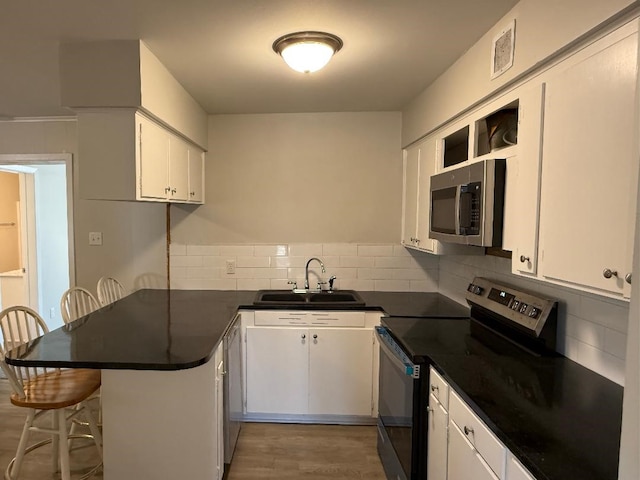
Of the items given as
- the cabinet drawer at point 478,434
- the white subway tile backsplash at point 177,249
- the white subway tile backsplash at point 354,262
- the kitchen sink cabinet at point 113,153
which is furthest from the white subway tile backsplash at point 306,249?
the cabinet drawer at point 478,434

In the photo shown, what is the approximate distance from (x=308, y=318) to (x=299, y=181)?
1182 millimetres

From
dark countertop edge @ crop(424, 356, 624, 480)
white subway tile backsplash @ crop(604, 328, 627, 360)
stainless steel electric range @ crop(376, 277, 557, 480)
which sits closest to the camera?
dark countertop edge @ crop(424, 356, 624, 480)

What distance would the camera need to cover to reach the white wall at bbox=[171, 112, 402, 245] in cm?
337

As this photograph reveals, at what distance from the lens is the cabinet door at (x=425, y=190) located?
2.68 m

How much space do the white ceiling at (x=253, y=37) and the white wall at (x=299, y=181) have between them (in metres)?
0.51

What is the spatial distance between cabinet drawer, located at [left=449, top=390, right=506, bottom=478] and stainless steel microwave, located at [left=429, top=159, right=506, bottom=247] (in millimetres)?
695

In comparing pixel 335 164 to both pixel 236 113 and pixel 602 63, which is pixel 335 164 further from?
pixel 602 63

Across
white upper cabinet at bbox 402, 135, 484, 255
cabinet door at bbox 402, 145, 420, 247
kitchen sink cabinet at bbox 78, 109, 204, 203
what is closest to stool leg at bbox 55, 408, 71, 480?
kitchen sink cabinet at bbox 78, 109, 204, 203

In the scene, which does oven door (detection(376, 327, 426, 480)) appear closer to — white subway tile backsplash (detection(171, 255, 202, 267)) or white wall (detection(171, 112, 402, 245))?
white wall (detection(171, 112, 402, 245))

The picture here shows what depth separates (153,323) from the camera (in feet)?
7.85

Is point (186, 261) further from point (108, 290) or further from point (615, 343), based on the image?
point (615, 343)

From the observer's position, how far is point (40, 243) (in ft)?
15.1

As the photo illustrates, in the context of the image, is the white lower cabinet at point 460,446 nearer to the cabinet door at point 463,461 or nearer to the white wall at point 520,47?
the cabinet door at point 463,461

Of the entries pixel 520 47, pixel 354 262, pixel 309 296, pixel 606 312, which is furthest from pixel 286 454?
pixel 520 47
